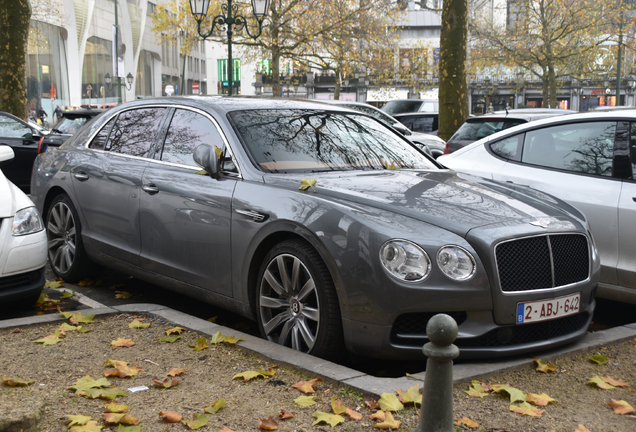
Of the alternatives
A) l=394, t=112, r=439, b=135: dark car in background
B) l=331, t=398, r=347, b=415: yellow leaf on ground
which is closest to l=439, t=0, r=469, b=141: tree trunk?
l=394, t=112, r=439, b=135: dark car in background

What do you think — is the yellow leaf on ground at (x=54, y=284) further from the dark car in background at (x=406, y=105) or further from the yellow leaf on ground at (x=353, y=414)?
the dark car in background at (x=406, y=105)

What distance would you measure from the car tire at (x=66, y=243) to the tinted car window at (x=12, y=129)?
7245 mm

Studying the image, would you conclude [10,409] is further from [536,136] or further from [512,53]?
[512,53]

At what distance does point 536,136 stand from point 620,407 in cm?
288

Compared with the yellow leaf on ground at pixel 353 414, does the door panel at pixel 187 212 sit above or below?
above

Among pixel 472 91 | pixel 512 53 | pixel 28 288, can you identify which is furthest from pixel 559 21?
pixel 28 288

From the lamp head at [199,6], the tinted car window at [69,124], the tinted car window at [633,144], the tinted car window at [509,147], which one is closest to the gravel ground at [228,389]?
the tinted car window at [633,144]

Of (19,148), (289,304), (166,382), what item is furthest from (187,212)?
(19,148)

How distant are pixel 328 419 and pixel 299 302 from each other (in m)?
1.02

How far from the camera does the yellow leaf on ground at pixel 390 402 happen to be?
122 inches

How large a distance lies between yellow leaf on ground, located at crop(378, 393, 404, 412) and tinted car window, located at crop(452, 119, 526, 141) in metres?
8.79

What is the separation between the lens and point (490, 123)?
459 inches

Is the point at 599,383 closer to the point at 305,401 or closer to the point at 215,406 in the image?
the point at 305,401

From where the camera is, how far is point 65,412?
3125mm
